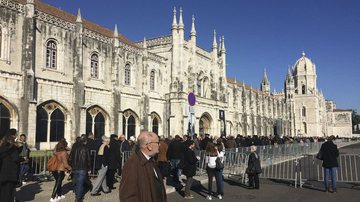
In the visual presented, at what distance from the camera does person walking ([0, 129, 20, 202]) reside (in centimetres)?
687

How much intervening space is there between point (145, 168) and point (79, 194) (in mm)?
5836

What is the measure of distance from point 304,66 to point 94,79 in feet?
248

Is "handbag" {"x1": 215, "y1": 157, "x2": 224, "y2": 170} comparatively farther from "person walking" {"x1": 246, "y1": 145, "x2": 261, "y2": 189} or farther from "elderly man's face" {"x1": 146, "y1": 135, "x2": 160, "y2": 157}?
"elderly man's face" {"x1": 146, "y1": 135, "x2": 160, "y2": 157}

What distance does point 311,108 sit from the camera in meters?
83.9

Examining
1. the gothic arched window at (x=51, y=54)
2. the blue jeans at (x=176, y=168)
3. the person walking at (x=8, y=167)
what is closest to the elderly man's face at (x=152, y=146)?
the person walking at (x=8, y=167)

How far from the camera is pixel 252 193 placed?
1097 centimetres

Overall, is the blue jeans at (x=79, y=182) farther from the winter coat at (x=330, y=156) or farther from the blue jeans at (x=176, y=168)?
the winter coat at (x=330, y=156)

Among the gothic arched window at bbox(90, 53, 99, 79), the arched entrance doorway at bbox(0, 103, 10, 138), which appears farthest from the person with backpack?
the gothic arched window at bbox(90, 53, 99, 79)

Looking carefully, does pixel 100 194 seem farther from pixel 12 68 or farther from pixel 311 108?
pixel 311 108

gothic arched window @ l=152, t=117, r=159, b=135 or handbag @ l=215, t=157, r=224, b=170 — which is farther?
gothic arched window @ l=152, t=117, r=159, b=135

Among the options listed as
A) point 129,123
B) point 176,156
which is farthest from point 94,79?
point 176,156

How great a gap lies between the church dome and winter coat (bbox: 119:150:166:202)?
3577 inches

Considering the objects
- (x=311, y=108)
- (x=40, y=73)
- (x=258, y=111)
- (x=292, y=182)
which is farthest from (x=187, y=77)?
(x=311, y=108)

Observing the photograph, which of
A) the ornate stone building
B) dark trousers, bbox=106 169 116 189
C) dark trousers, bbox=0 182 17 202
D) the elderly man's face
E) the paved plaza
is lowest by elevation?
the paved plaza
